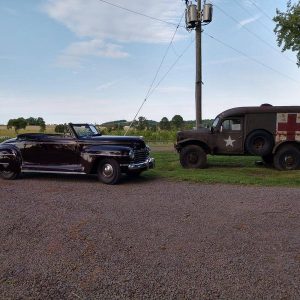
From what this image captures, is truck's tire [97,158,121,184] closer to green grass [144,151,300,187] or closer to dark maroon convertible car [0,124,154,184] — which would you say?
dark maroon convertible car [0,124,154,184]

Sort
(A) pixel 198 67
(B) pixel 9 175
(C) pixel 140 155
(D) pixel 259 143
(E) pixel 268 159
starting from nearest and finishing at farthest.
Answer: (C) pixel 140 155, (B) pixel 9 175, (D) pixel 259 143, (E) pixel 268 159, (A) pixel 198 67

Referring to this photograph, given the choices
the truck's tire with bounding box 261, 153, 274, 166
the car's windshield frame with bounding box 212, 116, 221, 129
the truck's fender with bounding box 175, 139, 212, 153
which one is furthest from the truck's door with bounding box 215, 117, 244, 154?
the truck's tire with bounding box 261, 153, 274, 166

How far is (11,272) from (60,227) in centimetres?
167

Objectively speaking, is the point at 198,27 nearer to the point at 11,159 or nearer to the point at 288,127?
the point at 288,127

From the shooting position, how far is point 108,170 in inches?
417

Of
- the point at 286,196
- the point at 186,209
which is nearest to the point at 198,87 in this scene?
the point at 286,196

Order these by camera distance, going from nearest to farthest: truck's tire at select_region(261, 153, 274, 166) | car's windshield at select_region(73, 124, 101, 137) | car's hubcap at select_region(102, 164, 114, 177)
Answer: car's hubcap at select_region(102, 164, 114, 177) < car's windshield at select_region(73, 124, 101, 137) < truck's tire at select_region(261, 153, 274, 166)

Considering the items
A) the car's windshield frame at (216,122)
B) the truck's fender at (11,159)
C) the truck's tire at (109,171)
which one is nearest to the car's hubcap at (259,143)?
the car's windshield frame at (216,122)

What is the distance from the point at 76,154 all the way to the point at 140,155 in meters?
1.76

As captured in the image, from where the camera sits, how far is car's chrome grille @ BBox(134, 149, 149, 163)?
10839 mm

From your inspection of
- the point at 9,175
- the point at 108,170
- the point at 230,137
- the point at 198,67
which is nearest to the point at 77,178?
the point at 108,170

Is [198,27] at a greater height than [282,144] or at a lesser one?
greater

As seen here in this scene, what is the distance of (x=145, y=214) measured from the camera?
6859 mm

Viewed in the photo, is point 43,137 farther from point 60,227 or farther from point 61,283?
point 61,283
